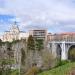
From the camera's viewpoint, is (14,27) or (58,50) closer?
(58,50)

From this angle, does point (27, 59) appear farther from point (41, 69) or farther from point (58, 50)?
point (58, 50)

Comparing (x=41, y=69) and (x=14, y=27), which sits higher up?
(x=14, y=27)

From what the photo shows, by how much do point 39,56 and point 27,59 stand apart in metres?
3.53

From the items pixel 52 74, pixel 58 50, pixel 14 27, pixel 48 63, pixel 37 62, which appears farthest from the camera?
pixel 14 27

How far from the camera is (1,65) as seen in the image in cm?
3105

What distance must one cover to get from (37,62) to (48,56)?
7.46 ft

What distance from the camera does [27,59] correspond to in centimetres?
3462

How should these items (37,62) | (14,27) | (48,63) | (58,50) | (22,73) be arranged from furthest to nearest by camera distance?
Answer: (14,27) < (58,50) < (37,62) < (48,63) < (22,73)

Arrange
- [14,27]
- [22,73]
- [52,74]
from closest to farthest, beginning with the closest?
[52,74] < [22,73] < [14,27]

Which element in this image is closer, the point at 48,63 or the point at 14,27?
the point at 48,63

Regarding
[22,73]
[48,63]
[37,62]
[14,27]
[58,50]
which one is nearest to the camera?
[22,73]

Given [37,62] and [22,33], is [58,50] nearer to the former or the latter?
[37,62]

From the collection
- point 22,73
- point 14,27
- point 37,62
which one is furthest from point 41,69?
point 14,27

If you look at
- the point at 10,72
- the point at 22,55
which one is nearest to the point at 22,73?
the point at 10,72
